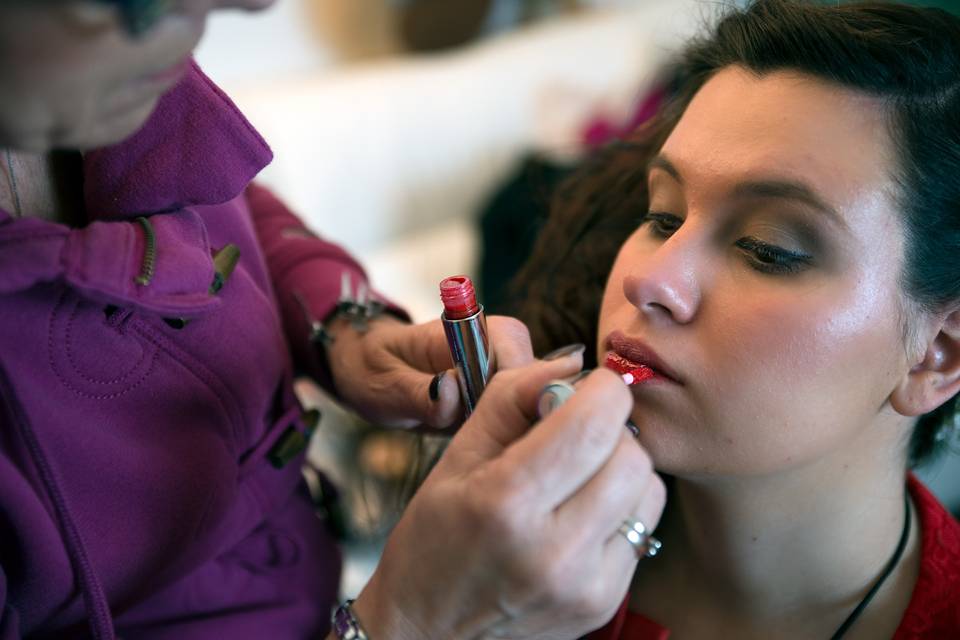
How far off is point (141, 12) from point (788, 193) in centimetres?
48

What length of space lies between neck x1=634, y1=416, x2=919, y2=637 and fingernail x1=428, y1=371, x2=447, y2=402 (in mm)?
257

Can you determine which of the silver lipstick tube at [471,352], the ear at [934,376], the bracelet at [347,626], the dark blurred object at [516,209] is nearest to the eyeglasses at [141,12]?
the silver lipstick tube at [471,352]

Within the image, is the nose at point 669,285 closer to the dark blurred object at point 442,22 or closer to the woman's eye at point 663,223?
the woman's eye at point 663,223

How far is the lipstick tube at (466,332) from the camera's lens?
60cm

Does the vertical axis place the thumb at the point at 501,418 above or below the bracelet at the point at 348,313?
above

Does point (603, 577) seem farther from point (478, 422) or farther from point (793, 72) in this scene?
point (793, 72)

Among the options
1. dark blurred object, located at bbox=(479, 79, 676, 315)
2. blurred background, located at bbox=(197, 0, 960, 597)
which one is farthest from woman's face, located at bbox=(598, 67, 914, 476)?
dark blurred object, located at bbox=(479, 79, 676, 315)

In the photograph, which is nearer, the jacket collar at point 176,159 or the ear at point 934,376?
the jacket collar at point 176,159

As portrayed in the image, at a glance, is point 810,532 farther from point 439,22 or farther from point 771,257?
point 439,22

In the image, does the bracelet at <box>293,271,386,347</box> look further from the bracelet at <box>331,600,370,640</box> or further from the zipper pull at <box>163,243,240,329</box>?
the bracelet at <box>331,600,370,640</box>

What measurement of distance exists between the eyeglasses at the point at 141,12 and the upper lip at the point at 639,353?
0.43 meters

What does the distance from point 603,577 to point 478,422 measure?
12 centimetres

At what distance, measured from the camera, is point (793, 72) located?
727 millimetres

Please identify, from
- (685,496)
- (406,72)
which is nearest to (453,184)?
(406,72)
